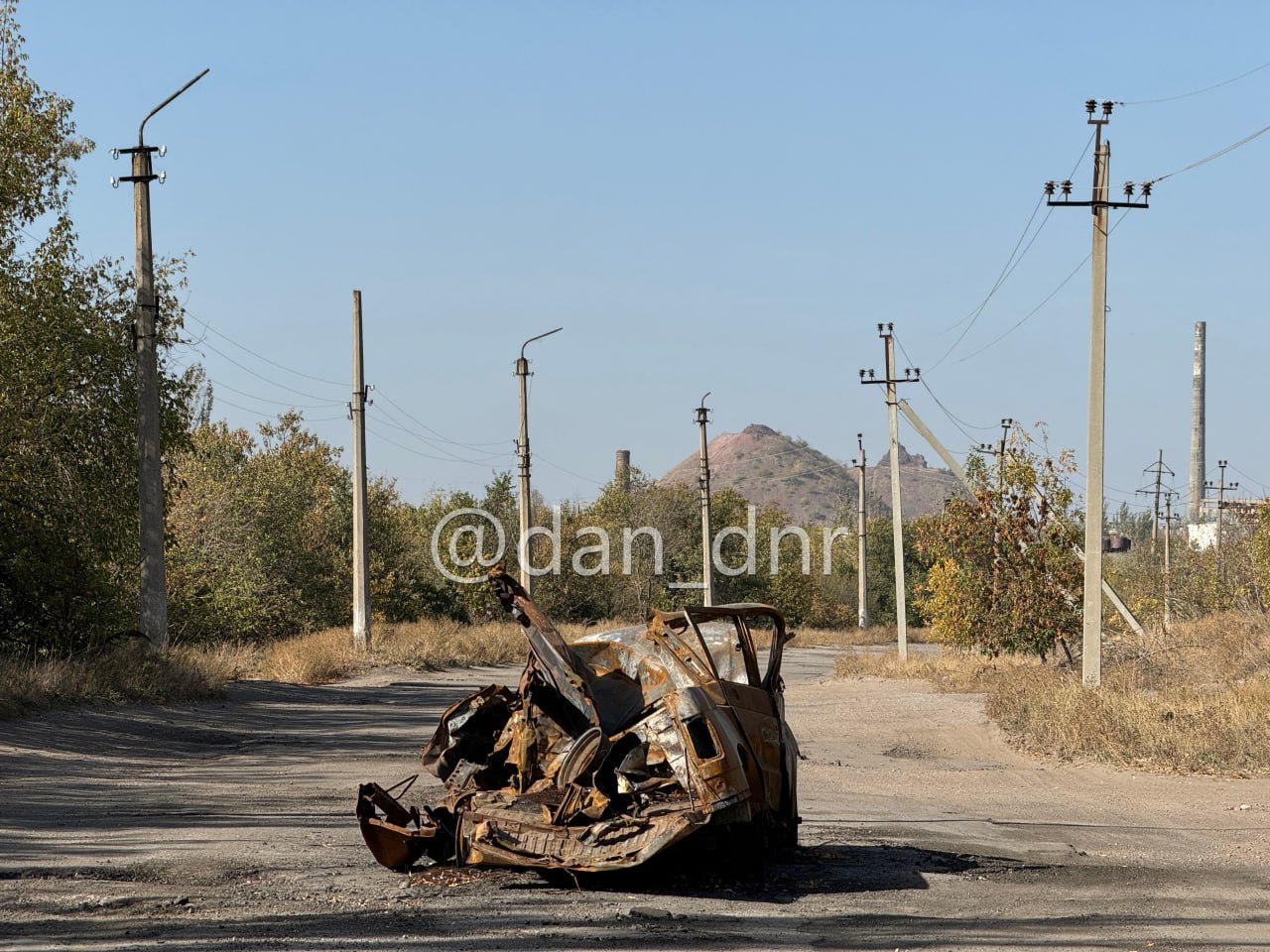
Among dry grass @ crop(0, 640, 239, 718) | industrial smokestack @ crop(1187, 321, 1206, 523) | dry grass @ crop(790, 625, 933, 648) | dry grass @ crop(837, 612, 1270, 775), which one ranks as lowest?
dry grass @ crop(790, 625, 933, 648)

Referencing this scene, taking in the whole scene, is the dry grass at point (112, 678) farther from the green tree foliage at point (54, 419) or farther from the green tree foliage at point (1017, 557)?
the green tree foliage at point (1017, 557)

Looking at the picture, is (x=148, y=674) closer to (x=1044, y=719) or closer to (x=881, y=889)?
(x=1044, y=719)

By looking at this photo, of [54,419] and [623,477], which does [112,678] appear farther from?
[623,477]

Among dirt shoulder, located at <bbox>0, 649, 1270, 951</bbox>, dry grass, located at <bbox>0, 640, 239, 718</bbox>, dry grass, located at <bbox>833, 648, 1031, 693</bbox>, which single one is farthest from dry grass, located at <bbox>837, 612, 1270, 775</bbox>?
dry grass, located at <bbox>0, 640, 239, 718</bbox>

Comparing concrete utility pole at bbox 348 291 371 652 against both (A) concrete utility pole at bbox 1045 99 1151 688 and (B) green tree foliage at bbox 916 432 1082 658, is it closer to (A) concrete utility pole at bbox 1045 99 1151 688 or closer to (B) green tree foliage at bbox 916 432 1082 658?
(B) green tree foliage at bbox 916 432 1082 658

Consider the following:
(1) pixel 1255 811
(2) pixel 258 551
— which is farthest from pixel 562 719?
(2) pixel 258 551

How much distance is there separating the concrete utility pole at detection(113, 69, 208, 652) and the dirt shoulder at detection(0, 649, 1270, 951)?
5.44 meters

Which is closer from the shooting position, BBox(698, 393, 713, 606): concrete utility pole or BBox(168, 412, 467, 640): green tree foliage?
BBox(168, 412, 467, 640): green tree foliage

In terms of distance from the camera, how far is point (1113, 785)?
16.3 m

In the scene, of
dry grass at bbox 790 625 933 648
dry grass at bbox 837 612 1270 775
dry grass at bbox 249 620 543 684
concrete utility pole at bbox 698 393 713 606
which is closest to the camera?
dry grass at bbox 837 612 1270 775

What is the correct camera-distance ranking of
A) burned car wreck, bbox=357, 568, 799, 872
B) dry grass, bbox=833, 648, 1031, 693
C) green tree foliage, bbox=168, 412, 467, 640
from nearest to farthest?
burned car wreck, bbox=357, 568, 799, 872, dry grass, bbox=833, 648, 1031, 693, green tree foliage, bbox=168, 412, 467, 640

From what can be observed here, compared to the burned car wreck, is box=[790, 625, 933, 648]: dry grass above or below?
below

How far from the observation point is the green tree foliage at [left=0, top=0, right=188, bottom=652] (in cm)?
2414

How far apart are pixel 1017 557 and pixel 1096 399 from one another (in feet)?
30.7
